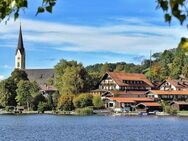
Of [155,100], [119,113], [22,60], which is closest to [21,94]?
[119,113]

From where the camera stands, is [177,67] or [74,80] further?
[177,67]

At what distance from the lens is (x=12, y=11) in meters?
2.35

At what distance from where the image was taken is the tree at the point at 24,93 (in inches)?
3243

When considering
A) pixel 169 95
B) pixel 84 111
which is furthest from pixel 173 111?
pixel 84 111

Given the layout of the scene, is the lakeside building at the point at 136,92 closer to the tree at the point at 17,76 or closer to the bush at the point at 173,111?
the bush at the point at 173,111

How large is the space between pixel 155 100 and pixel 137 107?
4415 mm

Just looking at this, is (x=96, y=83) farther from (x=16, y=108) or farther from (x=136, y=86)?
(x=16, y=108)

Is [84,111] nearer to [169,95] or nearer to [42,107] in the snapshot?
[42,107]

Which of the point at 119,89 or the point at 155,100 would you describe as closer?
the point at 155,100

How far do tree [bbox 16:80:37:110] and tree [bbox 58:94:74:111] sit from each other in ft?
18.7

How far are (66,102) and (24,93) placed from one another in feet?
24.4

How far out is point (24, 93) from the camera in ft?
270

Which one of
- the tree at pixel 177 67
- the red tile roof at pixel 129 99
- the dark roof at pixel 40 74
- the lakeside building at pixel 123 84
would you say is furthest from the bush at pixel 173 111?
the dark roof at pixel 40 74

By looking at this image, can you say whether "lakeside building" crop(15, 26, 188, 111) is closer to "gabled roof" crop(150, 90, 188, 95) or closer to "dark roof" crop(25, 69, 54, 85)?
"gabled roof" crop(150, 90, 188, 95)
